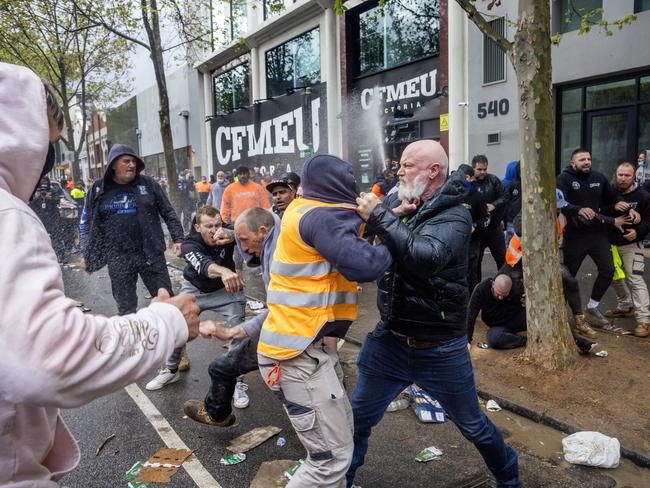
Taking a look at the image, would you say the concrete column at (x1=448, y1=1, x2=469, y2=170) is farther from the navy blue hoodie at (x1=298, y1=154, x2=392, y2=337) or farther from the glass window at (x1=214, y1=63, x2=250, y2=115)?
the glass window at (x1=214, y1=63, x2=250, y2=115)

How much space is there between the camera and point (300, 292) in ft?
7.75

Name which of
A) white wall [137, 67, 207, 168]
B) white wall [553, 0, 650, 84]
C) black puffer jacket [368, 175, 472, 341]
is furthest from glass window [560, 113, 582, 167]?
white wall [137, 67, 207, 168]

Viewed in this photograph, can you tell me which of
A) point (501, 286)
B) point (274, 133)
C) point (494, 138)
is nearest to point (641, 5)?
point (494, 138)

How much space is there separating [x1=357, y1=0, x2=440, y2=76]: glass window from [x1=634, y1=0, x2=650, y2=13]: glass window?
445cm

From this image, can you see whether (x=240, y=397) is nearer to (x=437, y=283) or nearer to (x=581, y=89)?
(x=437, y=283)

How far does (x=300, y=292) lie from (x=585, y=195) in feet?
15.6

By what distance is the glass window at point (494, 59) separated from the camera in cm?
1109

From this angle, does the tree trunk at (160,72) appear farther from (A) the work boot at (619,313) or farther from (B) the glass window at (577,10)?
(A) the work boot at (619,313)

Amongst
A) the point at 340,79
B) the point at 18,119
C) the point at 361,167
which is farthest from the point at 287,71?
the point at 18,119

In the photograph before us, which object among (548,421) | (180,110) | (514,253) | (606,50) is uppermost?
(180,110)

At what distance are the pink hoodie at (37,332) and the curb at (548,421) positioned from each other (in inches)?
128

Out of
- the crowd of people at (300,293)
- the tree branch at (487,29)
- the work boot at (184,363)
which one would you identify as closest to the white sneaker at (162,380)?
the crowd of people at (300,293)

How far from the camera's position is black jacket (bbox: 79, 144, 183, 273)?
5.21m

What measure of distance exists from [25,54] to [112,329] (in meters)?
24.5
